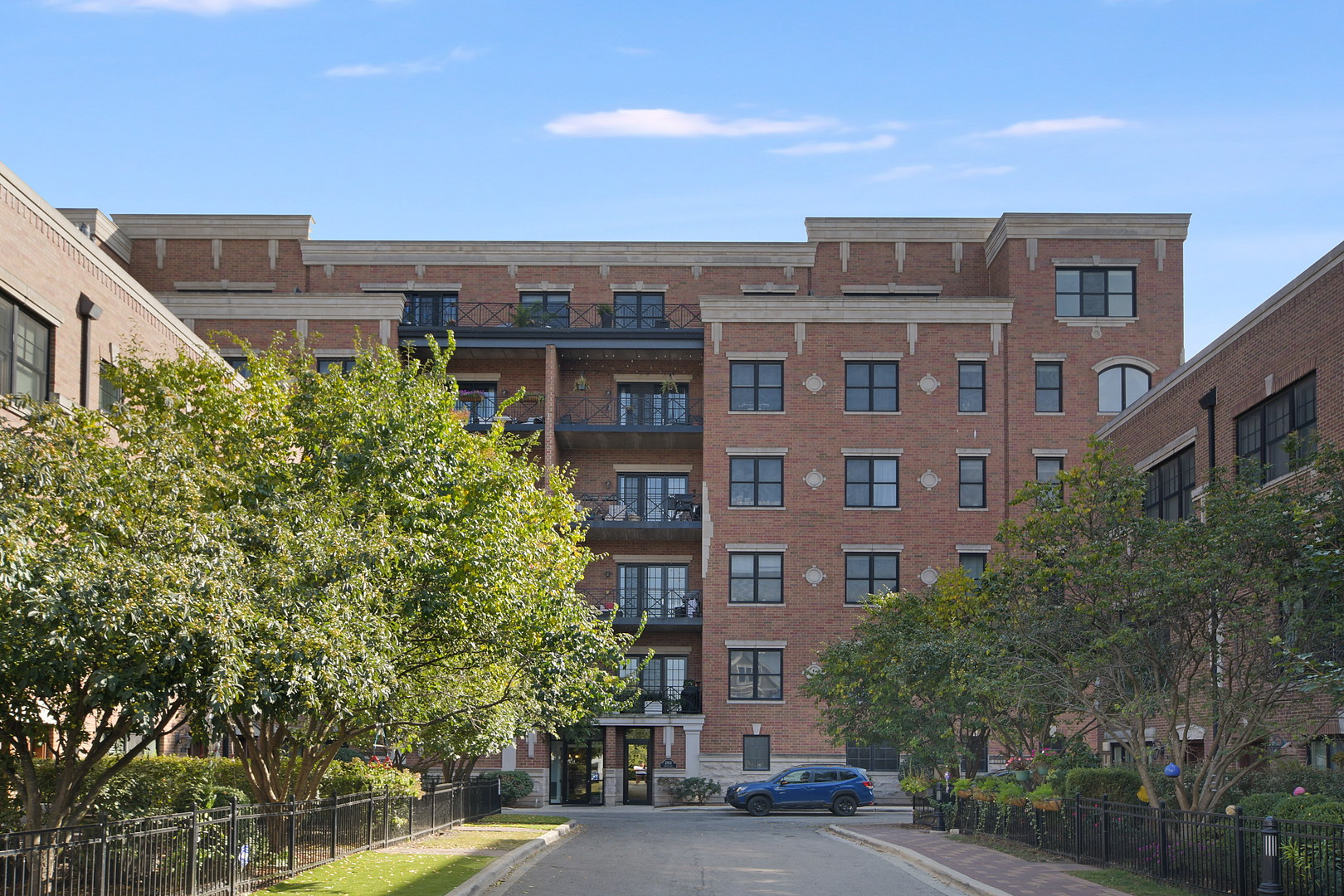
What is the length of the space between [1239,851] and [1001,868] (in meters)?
5.26

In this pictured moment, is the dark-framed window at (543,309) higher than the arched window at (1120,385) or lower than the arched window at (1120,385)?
higher

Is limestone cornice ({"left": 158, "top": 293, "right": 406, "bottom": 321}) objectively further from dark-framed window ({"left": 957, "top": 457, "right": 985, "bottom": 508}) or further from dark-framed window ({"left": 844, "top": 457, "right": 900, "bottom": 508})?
dark-framed window ({"left": 957, "top": 457, "right": 985, "bottom": 508})

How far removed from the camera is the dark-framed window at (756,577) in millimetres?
47531

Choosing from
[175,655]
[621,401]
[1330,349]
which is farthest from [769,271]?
[175,655]

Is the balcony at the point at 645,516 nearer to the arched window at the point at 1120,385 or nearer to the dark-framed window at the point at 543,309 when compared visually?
the dark-framed window at the point at 543,309

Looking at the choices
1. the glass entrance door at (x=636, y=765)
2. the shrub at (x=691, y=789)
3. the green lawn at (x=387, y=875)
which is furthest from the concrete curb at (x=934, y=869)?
the glass entrance door at (x=636, y=765)

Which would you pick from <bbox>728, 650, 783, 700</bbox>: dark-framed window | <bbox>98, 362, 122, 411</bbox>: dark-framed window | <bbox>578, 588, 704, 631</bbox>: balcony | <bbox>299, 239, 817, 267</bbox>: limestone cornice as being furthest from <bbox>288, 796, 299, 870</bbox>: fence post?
<bbox>299, 239, 817, 267</bbox>: limestone cornice

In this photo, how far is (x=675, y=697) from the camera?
47.8 metres

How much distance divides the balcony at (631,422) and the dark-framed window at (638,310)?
9.35 feet

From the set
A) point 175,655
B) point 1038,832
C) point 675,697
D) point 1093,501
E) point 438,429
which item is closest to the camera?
point 175,655

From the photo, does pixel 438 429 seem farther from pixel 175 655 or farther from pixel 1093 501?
pixel 1093 501

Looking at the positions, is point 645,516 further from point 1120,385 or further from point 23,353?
point 23,353

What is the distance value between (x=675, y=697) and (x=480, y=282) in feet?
57.8

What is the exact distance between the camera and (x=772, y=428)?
48.2 meters
